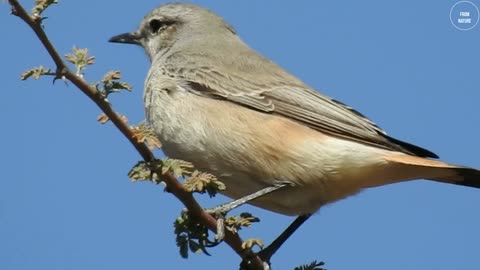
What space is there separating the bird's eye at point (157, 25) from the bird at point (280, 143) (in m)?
1.42

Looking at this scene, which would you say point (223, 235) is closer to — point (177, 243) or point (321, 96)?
point (177, 243)

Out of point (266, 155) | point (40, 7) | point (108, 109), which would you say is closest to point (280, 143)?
point (266, 155)

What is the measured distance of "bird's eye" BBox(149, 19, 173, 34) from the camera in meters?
7.66

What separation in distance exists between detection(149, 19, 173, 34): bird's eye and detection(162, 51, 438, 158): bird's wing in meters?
1.02

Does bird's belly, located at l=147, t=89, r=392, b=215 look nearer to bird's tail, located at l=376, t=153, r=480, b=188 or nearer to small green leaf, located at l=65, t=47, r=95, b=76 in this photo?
bird's tail, located at l=376, t=153, r=480, b=188

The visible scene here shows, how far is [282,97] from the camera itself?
6211 mm

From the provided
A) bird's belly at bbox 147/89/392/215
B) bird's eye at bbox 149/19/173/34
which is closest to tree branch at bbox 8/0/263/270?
bird's belly at bbox 147/89/392/215

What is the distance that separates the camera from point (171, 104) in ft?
19.2

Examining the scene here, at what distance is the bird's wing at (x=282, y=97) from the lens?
5828 mm

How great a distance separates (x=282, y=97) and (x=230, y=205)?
124 cm

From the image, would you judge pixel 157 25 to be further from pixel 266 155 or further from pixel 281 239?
pixel 281 239

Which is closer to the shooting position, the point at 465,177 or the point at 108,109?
the point at 108,109

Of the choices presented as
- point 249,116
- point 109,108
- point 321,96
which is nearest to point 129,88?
point 109,108

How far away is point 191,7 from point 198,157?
2.63m
